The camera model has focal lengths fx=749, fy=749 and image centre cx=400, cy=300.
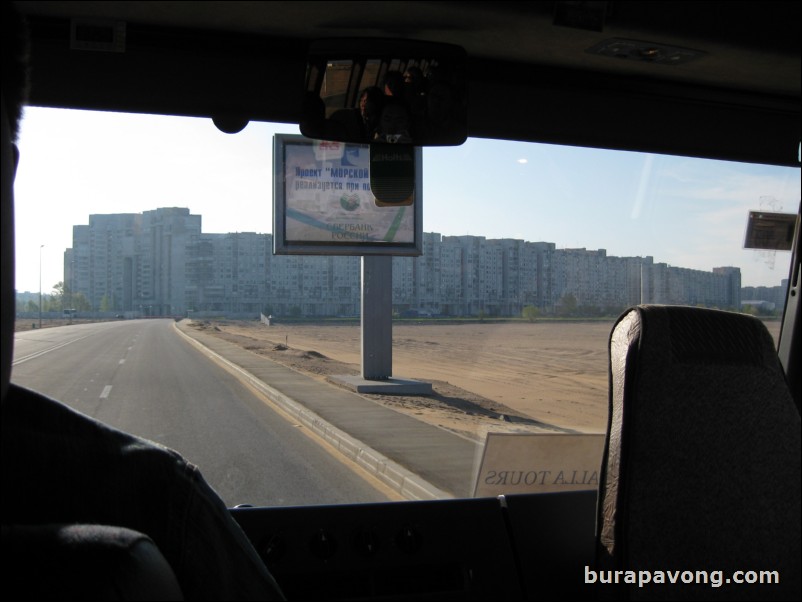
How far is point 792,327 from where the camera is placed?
384 cm

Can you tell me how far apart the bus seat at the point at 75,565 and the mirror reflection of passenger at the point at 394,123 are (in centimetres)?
208

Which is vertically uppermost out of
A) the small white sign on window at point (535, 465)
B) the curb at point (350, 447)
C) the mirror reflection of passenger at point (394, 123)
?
the mirror reflection of passenger at point (394, 123)

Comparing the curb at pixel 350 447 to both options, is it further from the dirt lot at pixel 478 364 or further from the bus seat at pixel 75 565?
the bus seat at pixel 75 565

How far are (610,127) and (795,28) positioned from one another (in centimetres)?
83

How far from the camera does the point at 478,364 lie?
667cm

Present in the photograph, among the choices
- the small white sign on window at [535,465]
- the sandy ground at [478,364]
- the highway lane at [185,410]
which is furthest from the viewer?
the highway lane at [185,410]

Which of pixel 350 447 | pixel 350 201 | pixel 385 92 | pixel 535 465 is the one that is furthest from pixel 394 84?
pixel 350 447

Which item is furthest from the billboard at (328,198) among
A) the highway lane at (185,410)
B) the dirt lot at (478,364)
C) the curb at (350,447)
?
the curb at (350,447)

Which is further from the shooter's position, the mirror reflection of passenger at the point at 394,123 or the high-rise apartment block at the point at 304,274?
the high-rise apartment block at the point at 304,274

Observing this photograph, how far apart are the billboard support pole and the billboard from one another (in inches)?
8.6

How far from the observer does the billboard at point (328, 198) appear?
3.00m

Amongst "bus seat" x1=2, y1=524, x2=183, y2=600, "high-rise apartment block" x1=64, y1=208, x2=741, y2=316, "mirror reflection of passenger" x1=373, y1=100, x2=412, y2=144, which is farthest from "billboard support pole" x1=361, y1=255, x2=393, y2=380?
"bus seat" x1=2, y1=524, x2=183, y2=600

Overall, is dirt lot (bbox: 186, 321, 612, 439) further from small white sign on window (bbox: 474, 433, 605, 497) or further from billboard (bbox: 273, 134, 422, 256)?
billboard (bbox: 273, 134, 422, 256)

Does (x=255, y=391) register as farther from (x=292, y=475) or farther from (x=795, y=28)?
(x=795, y=28)
